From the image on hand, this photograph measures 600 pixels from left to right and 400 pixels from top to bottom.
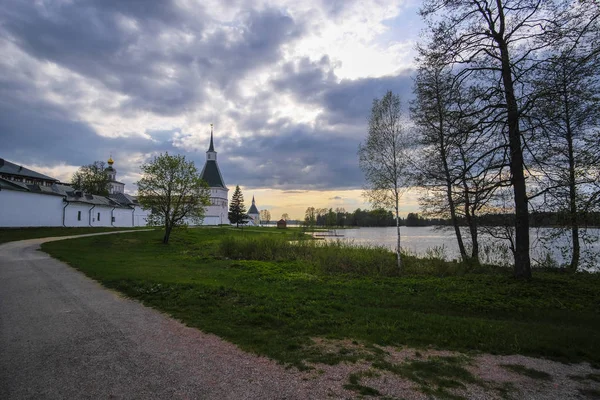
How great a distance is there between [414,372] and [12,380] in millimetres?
4942

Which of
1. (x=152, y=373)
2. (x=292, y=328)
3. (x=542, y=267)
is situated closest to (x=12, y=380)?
(x=152, y=373)

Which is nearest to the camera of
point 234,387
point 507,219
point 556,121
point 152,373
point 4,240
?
point 234,387

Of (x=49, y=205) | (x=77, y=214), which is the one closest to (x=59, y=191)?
(x=77, y=214)

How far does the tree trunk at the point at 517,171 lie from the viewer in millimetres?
8914

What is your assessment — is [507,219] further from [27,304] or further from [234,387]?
[27,304]

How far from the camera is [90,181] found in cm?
5922

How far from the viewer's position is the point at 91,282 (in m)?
9.51

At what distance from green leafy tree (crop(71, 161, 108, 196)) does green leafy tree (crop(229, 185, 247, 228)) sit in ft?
94.9

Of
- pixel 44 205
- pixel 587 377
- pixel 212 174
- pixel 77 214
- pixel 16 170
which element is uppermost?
pixel 212 174

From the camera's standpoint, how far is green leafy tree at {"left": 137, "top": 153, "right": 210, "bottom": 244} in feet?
89.8

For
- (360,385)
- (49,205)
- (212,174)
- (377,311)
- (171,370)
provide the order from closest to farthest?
(360,385) < (171,370) < (377,311) < (49,205) < (212,174)

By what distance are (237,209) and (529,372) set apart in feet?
259

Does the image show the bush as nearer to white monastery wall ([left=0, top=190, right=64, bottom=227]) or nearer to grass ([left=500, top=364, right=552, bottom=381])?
grass ([left=500, top=364, right=552, bottom=381])

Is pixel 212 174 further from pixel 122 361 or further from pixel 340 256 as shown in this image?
pixel 122 361
